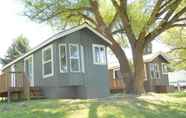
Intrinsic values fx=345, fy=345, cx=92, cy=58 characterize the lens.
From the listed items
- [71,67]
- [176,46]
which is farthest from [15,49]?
[71,67]

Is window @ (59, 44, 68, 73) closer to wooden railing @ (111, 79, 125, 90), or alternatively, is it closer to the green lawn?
the green lawn

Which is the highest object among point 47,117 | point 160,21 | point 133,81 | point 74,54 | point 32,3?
point 32,3

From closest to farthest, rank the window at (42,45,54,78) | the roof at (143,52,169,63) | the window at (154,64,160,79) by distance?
the window at (42,45,54,78)
the roof at (143,52,169,63)
the window at (154,64,160,79)

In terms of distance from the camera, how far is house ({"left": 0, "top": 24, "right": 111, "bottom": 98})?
23.0m

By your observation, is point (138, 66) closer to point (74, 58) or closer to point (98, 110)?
point (74, 58)

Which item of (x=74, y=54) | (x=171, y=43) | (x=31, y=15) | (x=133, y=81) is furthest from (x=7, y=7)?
(x=171, y=43)

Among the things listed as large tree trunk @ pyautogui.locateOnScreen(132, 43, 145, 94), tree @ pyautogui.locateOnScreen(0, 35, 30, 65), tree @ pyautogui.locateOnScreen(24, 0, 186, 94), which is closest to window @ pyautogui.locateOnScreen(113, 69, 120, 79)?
tree @ pyautogui.locateOnScreen(24, 0, 186, 94)

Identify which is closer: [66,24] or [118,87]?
[66,24]

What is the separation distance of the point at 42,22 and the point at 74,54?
143 inches

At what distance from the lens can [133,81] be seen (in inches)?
898

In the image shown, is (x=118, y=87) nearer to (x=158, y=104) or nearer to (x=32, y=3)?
(x=32, y=3)

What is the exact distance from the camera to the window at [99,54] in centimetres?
2482

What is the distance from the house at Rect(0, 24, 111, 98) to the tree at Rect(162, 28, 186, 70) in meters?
15.1

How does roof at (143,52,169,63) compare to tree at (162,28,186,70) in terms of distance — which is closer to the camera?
tree at (162,28,186,70)
